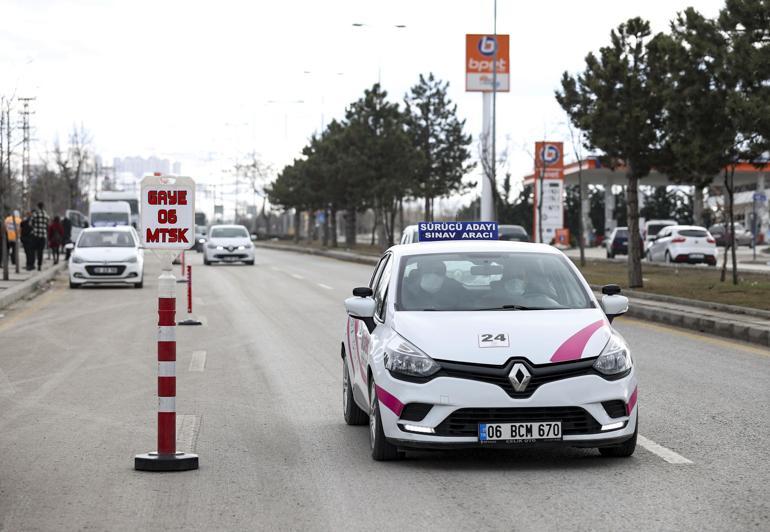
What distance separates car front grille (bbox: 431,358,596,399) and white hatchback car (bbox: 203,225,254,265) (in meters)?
41.0

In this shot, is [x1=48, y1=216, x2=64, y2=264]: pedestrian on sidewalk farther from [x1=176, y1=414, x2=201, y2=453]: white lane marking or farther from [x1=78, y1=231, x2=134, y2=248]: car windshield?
[x1=176, y1=414, x2=201, y2=453]: white lane marking

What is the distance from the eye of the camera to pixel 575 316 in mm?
8250

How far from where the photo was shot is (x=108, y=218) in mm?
55906

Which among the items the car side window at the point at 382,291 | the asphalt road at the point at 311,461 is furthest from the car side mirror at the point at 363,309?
the asphalt road at the point at 311,461

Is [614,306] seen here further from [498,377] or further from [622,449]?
[498,377]

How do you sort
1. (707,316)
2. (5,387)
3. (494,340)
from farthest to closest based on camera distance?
(707,316) → (5,387) → (494,340)

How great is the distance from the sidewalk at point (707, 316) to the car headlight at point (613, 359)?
991 centimetres

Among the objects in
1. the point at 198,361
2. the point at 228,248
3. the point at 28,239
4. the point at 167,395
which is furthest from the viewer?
the point at 228,248

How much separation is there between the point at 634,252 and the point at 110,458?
904 inches

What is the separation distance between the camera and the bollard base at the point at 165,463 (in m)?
7.92

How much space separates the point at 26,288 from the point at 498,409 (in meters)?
23.4

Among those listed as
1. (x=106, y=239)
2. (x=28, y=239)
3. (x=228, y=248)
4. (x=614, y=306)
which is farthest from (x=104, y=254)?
(x=614, y=306)

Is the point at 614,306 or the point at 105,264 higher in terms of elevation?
the point at 614,306

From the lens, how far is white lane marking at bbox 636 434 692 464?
810 cm
